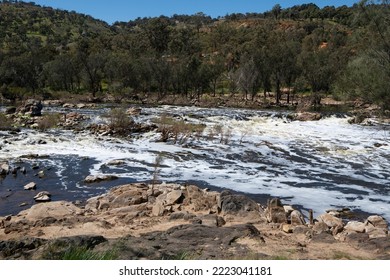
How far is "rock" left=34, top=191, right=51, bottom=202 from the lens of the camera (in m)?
15.2

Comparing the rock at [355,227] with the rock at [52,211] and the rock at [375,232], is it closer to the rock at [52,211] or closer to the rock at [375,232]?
the rock at [375,232]

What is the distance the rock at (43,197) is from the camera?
15.2 metres

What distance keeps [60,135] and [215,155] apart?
12415 millimetres

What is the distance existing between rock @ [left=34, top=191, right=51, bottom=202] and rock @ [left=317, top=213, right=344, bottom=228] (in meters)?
10.4

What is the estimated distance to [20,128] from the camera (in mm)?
31000

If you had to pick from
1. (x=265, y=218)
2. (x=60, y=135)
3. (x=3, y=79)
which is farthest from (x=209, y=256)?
(x=3, y=79)

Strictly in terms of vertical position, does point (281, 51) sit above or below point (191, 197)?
above

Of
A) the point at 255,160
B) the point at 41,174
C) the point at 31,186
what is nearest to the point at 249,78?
the point at 255,160

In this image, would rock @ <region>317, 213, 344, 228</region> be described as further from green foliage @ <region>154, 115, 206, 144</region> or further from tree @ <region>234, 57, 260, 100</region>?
tree @ <region>234, 57, 260, 100</region>

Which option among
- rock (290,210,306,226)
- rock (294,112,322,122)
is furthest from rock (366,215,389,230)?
rock (294,112,322,122)

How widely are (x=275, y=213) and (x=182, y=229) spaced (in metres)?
3.67

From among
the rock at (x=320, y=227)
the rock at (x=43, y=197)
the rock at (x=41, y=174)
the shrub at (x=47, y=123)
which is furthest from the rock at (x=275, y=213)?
the shrub at (x=47, y=123)
